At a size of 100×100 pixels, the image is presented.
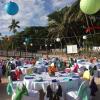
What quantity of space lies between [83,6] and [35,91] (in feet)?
10.1

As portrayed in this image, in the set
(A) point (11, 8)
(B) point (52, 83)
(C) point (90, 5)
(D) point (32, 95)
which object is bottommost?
(D) point (32, 95)

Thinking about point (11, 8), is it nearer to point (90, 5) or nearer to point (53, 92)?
point (53, 92)

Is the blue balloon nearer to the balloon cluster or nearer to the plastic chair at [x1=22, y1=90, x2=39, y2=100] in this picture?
the plastic chair at [x1=22, y1=90, x2=39, y2=100]

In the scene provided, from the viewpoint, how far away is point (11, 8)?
32.8ft

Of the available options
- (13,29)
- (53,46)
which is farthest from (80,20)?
(13,29)

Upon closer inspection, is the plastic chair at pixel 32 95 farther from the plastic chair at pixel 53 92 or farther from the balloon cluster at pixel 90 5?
the balloon cluster at pixel 90 5

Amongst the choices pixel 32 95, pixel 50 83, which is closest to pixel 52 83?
pixel 50 83

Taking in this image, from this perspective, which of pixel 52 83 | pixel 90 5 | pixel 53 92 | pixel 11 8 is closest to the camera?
pixel 90 5

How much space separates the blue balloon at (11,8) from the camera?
9.98 metres

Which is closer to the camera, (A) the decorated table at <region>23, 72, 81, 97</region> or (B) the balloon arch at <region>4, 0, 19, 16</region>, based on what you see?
(A) the decorated table at <region>23, 72, 81, 97</region>

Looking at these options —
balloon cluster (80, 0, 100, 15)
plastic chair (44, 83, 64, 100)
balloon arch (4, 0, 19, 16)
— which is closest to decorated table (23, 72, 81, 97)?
plastic chair (44, 83, 64, 100)

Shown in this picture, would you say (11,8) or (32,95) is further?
(11,8)

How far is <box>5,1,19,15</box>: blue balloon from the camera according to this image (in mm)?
9984

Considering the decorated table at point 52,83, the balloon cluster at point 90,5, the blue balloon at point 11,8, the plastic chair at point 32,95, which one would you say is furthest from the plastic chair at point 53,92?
the blue balloon at point 11,8
